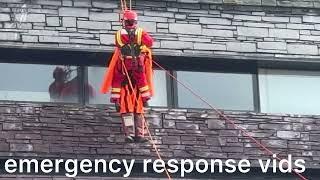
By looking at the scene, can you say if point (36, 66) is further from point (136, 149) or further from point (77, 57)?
point (136, 149)

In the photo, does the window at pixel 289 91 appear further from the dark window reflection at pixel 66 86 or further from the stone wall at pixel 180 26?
the dark window reflection at pixel 66 86

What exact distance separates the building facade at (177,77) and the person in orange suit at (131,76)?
0.64 m

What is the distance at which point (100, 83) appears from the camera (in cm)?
1466

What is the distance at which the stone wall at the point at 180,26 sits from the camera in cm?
1445

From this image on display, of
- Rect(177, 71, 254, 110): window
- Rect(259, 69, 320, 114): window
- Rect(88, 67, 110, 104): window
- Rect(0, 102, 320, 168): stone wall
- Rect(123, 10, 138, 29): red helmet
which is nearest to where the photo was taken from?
Rect(123, 10, 138, 29): red helmet

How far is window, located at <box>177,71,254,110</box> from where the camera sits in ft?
49.0

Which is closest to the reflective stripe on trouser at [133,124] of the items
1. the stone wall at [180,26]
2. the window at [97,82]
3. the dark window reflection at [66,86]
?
the window at [97,82]

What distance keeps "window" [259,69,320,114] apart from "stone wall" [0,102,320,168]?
1.12 feet

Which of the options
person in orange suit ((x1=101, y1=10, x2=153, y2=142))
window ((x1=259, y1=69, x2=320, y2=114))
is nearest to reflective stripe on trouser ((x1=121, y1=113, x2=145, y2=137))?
person in orange suit ((x1=101, y1=10, x2=153, y2=142))

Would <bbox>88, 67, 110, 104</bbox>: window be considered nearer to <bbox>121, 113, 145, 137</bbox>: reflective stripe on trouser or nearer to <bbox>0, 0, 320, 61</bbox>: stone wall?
<bbox>0, 0, 320, 61</bbox>: stone wall

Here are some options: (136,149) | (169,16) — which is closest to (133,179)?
(136,149)

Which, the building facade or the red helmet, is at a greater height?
the red helmet

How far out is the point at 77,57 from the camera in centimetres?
1463

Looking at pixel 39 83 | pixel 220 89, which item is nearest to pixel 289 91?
pixel 220 89
